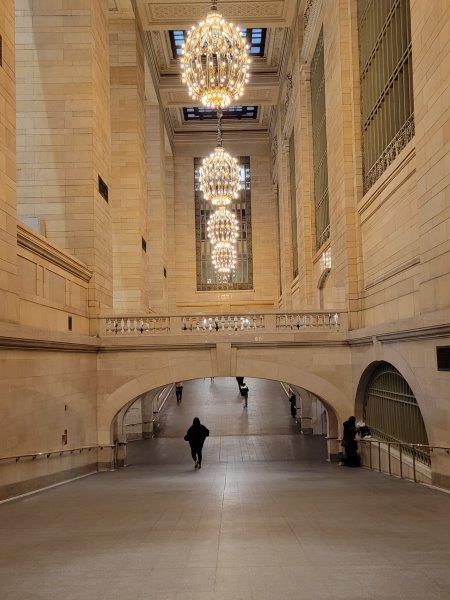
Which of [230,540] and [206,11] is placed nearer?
[230,540]

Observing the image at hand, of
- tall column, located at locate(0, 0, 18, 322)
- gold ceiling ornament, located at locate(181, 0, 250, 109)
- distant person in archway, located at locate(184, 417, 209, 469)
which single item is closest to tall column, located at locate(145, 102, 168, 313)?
distant person in archway, located at locate(184, 417, 209, 469)

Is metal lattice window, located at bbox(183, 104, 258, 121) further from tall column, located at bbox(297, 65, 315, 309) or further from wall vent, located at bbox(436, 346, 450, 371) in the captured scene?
wall vent, located at bbox(436, 346, 450, 371)

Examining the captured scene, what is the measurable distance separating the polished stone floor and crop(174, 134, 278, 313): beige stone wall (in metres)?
25.7

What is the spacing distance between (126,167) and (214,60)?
1129cm

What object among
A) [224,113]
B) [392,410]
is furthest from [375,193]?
[224,113]

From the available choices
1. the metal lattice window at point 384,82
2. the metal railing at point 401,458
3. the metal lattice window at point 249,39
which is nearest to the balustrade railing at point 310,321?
the metal railing at point 401,458

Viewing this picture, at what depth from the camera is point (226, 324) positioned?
1575 cm

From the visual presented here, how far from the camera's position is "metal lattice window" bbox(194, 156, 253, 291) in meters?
37.8

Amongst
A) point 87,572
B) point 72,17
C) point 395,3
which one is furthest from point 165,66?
point 87,572

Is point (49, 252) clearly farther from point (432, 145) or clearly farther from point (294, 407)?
point (294, 407)

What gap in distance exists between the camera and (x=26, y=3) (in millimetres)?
15203

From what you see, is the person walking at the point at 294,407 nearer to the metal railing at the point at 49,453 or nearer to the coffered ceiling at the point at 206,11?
the metal railing at the point at 49,453

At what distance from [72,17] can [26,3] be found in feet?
3.68

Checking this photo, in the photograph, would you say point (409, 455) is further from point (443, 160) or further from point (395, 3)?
point (395, 3)
